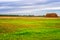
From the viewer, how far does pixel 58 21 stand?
805 inches

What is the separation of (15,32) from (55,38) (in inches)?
164

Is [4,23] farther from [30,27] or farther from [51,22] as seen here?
[51,22]

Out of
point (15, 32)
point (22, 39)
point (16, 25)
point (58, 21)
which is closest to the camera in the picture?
point (22, 39)

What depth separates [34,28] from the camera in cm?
1750

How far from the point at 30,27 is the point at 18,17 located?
14.2 ft

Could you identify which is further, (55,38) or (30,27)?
(30,27)

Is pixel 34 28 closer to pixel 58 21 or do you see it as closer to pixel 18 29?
pixel 18 29

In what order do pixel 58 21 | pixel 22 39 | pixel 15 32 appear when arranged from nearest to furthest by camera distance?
pixel 22 39
pixel 15 32
pixel 58 21

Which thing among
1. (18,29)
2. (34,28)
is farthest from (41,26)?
(18,29)

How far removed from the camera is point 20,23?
1916 centimetres

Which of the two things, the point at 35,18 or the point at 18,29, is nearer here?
the point at 18,29

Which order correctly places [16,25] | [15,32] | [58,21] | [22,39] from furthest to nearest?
[58,21] < [16,25] < [15,32] < [22,39]

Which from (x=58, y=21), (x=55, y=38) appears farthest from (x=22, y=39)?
(x=58, y=21)

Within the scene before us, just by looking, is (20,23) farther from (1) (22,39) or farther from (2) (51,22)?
(1) (22,39)
